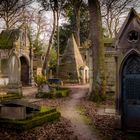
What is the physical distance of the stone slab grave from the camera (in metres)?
11.8

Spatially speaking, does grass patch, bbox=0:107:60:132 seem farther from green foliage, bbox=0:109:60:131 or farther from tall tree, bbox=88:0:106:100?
tall tree, bbox=88:0:106:100

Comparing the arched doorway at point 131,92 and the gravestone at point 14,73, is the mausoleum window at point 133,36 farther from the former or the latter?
the gravestone at point 14,73

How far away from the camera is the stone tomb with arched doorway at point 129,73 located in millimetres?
11097

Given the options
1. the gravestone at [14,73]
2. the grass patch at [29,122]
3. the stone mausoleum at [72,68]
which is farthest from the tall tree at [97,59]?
the stone mausoleum at [72,68]

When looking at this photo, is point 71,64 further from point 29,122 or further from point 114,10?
point 29,122

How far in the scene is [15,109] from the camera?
1194cm

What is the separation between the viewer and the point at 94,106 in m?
17.8

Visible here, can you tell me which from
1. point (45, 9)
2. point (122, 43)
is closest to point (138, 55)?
point (122, 43)

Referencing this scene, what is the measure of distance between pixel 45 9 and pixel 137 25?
2517 centimetres

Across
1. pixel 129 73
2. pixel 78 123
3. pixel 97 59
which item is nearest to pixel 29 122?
pixel 78 123

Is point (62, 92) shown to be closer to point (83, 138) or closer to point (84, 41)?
point (83, 138)

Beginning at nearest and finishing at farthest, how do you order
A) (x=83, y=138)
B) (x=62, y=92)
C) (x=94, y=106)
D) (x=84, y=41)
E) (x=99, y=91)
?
(x=83, y=138) < (x=94, y=106) < (x=99, y=91) < (x=62, y=92) < (x=84, y=41)

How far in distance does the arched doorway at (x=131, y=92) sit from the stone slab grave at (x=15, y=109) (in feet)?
12.3

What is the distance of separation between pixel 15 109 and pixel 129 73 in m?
4.57
